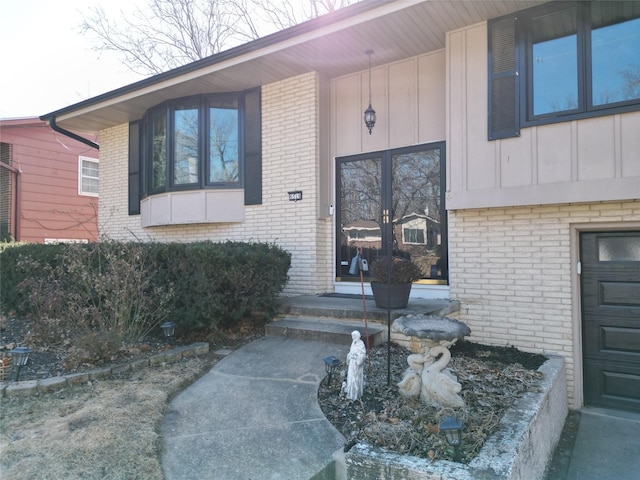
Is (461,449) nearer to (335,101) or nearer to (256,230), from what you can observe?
(256,230)

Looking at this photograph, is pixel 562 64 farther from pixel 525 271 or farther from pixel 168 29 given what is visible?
pixel 168 29

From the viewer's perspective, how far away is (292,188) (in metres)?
6.90

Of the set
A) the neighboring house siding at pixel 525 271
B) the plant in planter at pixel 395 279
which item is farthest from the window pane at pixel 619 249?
the plant in planter at pixel 395 279

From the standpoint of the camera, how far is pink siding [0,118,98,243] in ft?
40.5

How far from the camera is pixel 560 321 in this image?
4703 mm

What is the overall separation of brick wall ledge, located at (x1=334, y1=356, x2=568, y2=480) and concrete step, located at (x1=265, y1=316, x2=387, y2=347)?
1670mm

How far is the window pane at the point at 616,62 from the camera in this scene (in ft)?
14.3

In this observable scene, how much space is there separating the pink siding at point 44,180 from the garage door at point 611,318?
38.9 feet

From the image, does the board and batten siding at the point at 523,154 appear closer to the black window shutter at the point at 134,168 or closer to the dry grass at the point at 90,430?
the dry grass at the point at 90,430

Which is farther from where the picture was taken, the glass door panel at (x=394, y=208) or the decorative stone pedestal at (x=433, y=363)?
the glass door panel at (x=394, y=208)

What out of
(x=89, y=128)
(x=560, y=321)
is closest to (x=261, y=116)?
(x=89, y=128)

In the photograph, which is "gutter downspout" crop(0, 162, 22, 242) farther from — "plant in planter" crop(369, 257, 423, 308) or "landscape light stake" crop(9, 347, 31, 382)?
"plant in planter" crop(369, 257, 423, 308)

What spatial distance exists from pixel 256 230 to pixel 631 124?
5327 mm

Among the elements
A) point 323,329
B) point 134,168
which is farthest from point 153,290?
point 134,168
